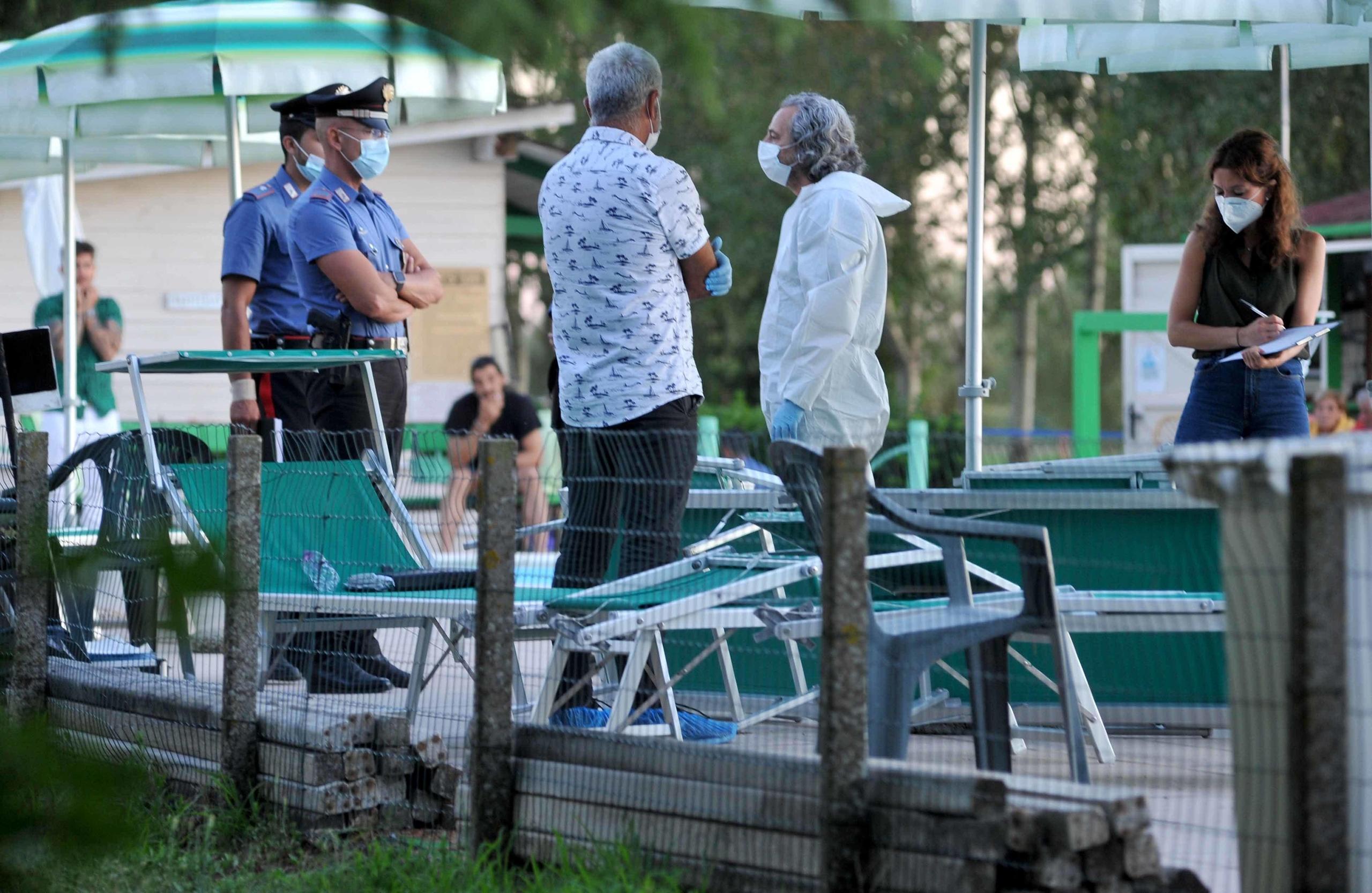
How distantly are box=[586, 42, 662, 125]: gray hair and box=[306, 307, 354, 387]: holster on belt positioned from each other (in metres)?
1.58

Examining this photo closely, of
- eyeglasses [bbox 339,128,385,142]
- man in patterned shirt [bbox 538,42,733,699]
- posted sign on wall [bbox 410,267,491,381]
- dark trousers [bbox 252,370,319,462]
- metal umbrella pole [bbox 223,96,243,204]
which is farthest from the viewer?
posted sign on wall [bbox 410,267,491,381]

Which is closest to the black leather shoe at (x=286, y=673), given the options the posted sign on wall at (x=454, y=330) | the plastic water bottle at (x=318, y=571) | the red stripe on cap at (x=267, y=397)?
the plastic water bottle at (x=318, y=571)

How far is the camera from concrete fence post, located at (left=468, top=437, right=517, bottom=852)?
378 centimetres

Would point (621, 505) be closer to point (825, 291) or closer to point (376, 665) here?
point (825, 291)

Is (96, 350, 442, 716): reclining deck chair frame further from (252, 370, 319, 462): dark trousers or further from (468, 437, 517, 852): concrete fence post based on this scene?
(468, 437, 517, 852): concrete fence post

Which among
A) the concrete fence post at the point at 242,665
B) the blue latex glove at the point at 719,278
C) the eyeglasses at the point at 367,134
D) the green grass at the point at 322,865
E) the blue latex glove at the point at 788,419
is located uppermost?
the eyeglasses at the point at 367,134

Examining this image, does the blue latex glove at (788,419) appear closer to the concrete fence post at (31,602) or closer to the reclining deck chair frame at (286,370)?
the reclining deck chair frame at (286,370)

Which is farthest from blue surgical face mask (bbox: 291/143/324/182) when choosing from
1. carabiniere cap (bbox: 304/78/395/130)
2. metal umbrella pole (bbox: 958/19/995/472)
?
metal umbrella pole (bbox: 958/19/995/472)

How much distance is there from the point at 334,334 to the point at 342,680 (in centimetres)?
120

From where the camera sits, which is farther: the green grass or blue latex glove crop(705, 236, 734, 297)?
blue latex glove crop(705, 236, 734, 297)

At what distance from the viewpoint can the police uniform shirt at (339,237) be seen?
579 centimetres

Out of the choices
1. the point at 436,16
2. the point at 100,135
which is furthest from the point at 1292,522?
the point at 100,135

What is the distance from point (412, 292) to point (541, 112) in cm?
1049

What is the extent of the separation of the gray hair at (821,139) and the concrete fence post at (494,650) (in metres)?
1.68
